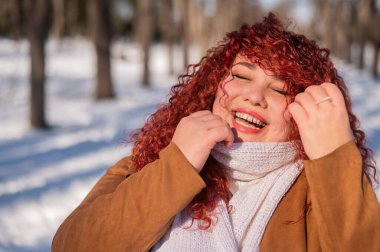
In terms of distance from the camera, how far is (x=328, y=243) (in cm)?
137

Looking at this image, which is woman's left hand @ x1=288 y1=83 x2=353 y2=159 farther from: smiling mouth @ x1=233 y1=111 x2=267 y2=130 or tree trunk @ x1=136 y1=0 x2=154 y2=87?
tree trunk @ x1=136 y1=0 x2=154 y2=87

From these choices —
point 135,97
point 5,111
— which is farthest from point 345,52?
point 5,111

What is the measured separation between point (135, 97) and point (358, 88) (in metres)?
9.60

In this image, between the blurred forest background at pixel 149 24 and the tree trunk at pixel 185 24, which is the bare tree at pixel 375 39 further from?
the tree trunk at pixel 185 24

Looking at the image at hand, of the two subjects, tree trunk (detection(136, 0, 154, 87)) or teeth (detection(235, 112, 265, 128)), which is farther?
tree trunk (detection(136, 0, 154, 87))

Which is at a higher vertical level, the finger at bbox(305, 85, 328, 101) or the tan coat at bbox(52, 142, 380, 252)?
the finger at bbox(305, 85, 328, 101)

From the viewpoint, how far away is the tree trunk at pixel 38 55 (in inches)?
368

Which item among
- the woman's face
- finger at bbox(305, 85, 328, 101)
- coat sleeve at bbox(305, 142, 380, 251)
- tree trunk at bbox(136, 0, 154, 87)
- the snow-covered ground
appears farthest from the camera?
tree trunk at bbox(136, 0, 154, 87)

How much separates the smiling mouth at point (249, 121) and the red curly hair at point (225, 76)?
12 cm

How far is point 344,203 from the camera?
1.35 meters

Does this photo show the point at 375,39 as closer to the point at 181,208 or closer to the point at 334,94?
the point at 334,94

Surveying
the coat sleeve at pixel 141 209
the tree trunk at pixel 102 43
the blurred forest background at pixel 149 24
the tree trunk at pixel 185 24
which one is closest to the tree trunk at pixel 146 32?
A: the blurred forest background at pixel 149 24

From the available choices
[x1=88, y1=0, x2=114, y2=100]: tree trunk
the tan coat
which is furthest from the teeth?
[x1=88, y1=0, x2=114, y2=100]: tree trunk

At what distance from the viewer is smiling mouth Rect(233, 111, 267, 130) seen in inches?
60.9
